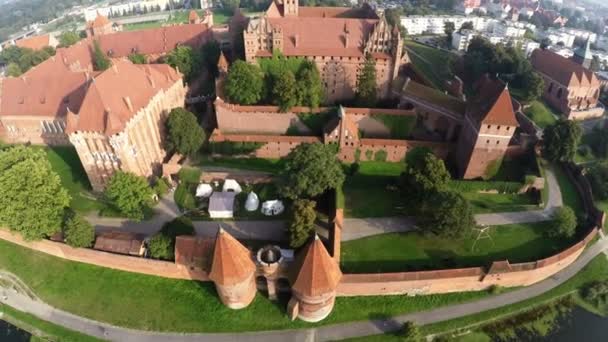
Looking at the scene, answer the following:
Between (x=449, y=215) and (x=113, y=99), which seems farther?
(x=113, y=99)

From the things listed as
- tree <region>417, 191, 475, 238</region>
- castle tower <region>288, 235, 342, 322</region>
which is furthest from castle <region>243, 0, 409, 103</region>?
castle tower <region>288, 235, 342, 322</region>

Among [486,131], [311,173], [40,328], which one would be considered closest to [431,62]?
[486,131]

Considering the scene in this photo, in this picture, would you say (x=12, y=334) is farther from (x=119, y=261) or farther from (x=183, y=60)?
(x=183, y=60)

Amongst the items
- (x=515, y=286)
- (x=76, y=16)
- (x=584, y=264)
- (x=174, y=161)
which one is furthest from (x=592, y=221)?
(x=76, y=16)

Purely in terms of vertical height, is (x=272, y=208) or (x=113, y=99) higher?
(x=113, y=99)

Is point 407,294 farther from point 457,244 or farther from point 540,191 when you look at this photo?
point 540,191

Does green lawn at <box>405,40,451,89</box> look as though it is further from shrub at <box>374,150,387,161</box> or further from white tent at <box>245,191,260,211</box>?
white tent at <box>245,191,260,211</box>

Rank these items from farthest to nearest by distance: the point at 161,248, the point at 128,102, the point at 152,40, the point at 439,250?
the point at 152,40, the point at 128,102, the point at 439,250, the point at 161,248
